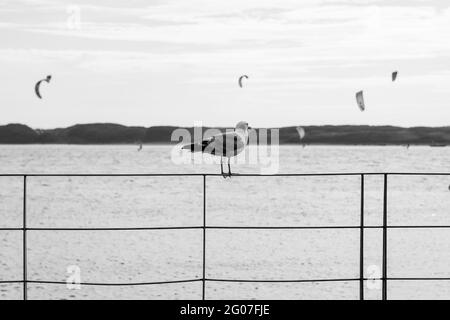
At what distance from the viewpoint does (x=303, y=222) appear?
4622 cm

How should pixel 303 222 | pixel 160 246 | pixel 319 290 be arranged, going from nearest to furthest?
1. pixel 319 290
2. pixel 160 246
3. pixel 303 222

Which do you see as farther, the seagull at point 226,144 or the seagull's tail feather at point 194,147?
the seagull at point 226,144

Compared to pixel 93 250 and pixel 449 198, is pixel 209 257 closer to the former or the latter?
pixel 93 250

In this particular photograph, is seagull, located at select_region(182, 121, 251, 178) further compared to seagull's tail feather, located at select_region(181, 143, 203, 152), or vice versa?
seagull, located at select_region(182, 121, 251, 178)

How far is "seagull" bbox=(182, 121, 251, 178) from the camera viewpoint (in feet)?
26.8

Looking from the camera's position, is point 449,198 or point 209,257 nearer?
point 209,257

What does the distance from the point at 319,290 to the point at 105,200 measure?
39946 millimetres

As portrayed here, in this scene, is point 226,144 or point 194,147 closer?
point 194,147

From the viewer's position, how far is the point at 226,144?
8750 millimetres

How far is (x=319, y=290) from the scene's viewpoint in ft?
75.2

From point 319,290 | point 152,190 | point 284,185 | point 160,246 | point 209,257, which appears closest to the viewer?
point 319,290

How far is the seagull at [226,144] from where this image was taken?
26.8ft
